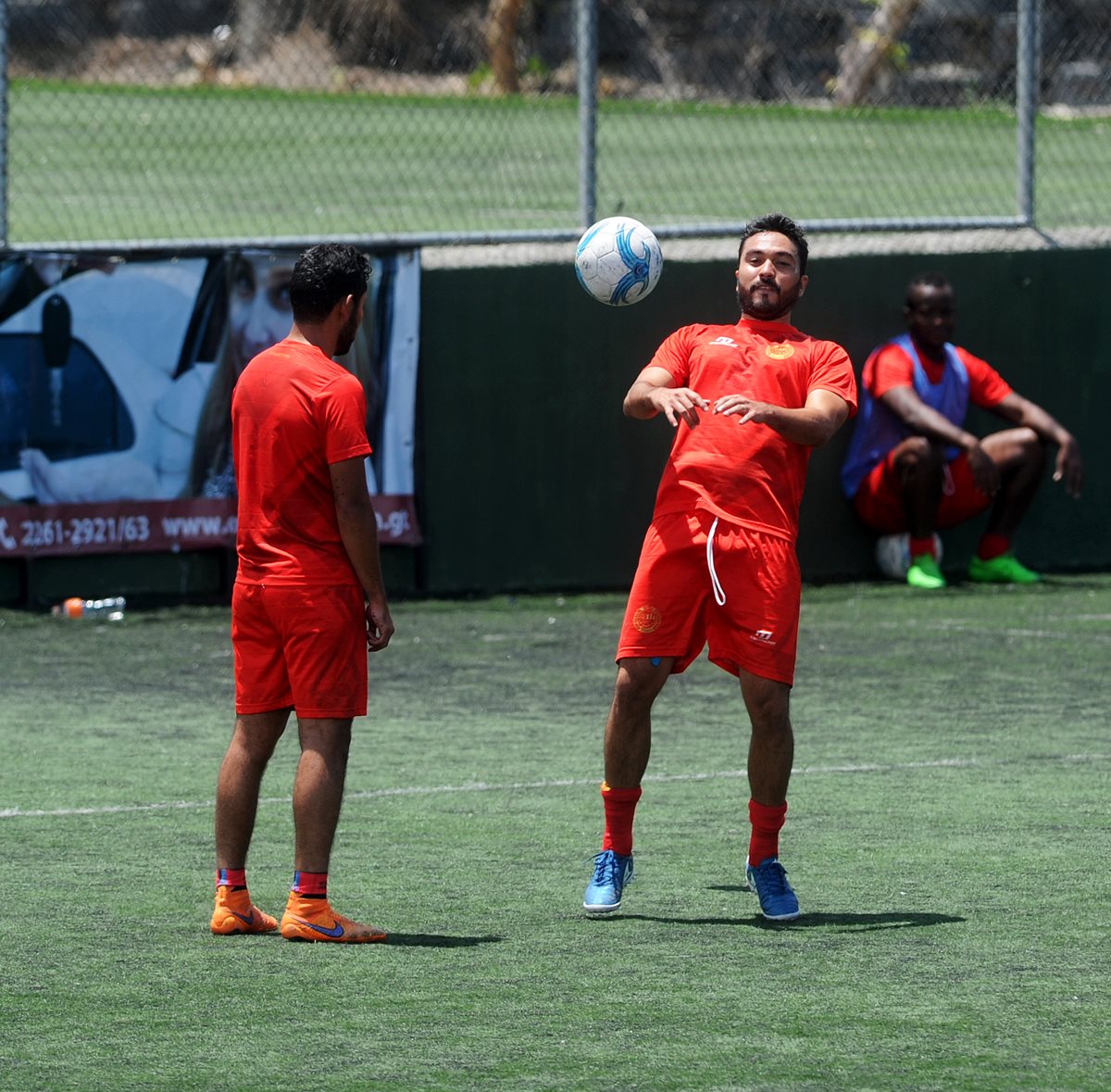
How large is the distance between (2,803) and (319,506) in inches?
93.4

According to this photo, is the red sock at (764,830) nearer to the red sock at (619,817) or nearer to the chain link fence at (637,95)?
the red sock at (619,817)

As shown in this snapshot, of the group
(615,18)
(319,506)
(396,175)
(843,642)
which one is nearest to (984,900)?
(319,506)

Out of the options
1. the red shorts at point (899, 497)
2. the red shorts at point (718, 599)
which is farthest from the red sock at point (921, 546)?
the red shorts at point (718, 599)

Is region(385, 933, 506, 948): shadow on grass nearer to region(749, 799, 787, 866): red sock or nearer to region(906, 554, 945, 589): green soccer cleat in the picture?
region(749, 799, 787, 866): red sock

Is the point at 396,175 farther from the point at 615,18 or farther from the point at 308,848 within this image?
the point at 308,848

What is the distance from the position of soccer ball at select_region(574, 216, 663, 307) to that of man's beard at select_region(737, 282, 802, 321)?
2.40 feet

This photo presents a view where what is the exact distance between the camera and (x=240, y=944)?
5.94 m

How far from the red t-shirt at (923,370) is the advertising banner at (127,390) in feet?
9.61

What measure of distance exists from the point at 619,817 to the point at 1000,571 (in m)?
7.54

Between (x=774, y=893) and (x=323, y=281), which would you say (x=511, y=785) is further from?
(x=323, y=281)

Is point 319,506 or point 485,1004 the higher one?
point 319,506

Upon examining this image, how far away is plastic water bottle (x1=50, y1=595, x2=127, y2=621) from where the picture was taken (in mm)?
12094

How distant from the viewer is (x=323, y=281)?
19.8ft

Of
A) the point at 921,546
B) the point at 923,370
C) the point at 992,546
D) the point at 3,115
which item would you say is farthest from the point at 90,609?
the point at 992,546
